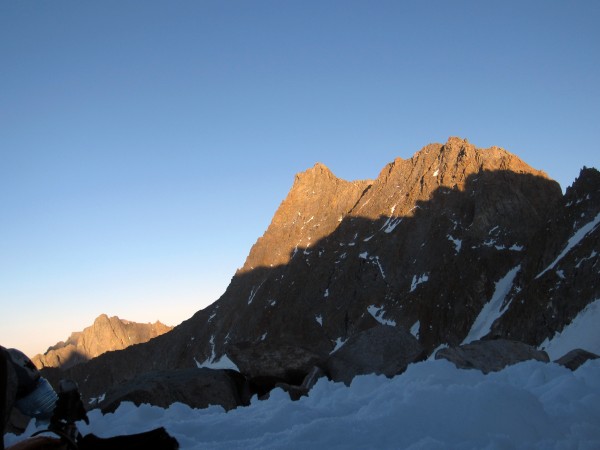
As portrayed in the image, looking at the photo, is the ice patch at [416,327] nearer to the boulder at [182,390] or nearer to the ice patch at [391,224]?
the ice patch at [391,224]

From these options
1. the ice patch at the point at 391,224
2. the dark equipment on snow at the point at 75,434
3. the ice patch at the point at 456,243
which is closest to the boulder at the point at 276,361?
the dark equipment on snow at the point at 75,434

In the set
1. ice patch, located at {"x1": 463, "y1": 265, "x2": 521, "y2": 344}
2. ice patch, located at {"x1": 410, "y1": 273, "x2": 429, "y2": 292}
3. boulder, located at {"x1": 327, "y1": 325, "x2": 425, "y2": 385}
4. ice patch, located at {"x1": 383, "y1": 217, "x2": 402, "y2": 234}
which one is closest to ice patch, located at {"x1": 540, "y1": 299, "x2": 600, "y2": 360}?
ice patch, located at {"x1": 463, "y1": 265, "x2": 521, "y2": 344}

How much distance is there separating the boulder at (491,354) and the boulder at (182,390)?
20.5ft

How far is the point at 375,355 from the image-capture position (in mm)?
17031

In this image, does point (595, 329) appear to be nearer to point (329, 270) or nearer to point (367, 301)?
point (367, 301)

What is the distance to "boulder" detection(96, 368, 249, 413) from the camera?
15109 millimetres

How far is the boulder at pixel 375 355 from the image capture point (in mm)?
16500

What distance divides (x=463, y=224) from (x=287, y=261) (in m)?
57.9

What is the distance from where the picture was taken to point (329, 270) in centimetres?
13550

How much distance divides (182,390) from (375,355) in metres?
5.93

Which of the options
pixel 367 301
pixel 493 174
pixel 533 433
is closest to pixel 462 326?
pixel 367 301

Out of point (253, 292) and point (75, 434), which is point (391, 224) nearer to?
point (253, 292)

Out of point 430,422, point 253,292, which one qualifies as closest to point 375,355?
point 430,422

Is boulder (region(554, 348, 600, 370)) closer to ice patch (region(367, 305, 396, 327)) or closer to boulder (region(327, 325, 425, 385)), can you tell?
boulder (region(327, 325, 425, 385))
